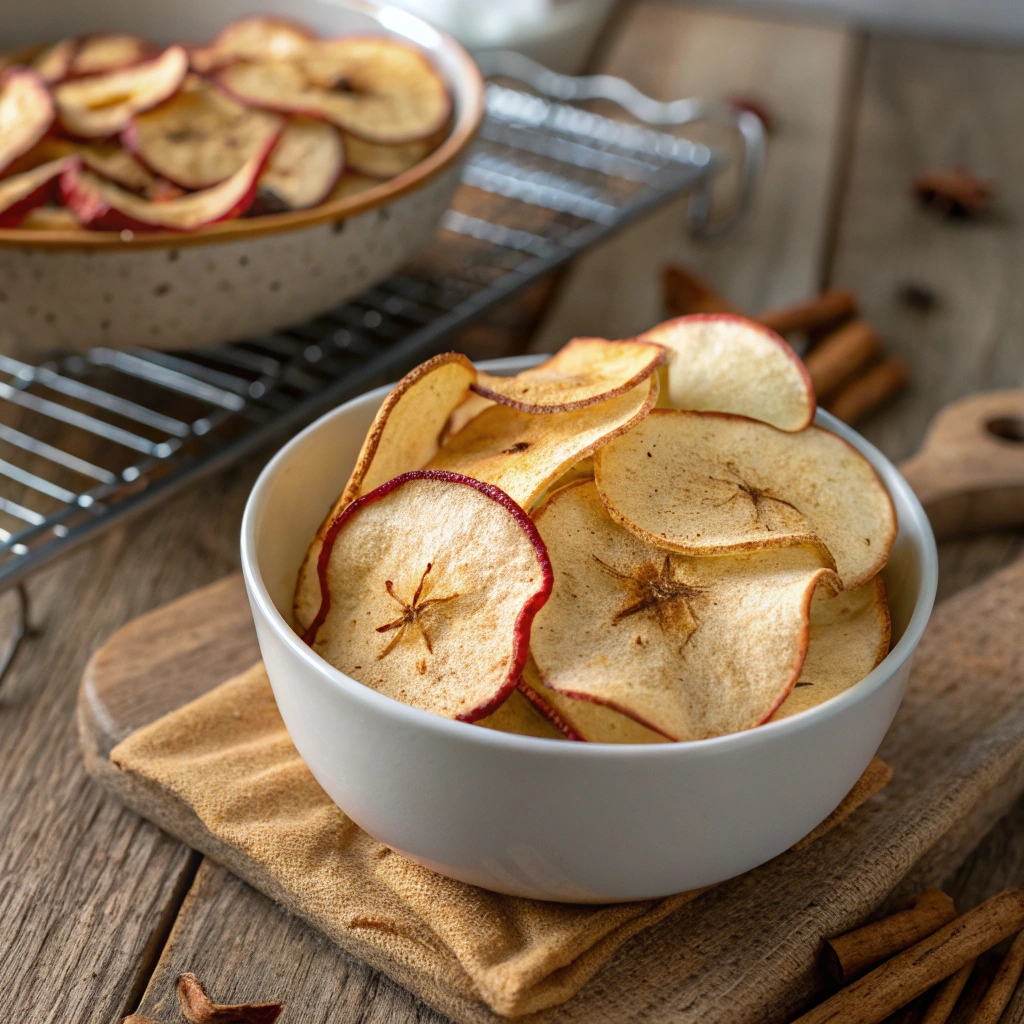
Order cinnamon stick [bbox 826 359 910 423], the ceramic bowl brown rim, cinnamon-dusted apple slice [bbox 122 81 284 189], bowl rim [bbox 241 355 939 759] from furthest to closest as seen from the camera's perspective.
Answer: cinnamon stick [bbox 826 359 910 423] → cinnamon-dusted apple slice [bbox 122 81 284 189] → the ceramic bowl brown rim → bowl rim [bbox 241 355 939 759]

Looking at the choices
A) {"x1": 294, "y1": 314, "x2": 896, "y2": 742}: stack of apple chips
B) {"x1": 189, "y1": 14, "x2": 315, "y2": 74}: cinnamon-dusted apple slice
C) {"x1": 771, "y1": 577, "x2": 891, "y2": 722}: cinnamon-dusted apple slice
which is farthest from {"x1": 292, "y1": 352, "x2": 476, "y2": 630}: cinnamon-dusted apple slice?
{"x1": 189, "y1": 14, "x2": 315, "y2": 74}: cinnamon-dusted apple slice

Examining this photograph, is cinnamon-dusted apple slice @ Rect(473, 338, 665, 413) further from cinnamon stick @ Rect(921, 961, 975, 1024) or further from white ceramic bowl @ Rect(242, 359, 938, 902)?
cinnamon stick @ Rect(921, 961, 975, 1024)

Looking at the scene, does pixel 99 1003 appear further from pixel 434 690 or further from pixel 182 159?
pixel 182 159

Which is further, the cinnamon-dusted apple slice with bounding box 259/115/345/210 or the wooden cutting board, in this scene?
the cinnamon-dusted apple slice with bounding box 259/115/345/210

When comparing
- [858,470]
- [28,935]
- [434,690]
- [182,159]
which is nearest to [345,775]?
[434,690]

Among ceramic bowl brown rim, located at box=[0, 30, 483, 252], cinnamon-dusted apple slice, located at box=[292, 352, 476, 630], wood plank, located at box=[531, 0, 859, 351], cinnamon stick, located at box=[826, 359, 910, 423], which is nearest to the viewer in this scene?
cinnamon-dusted apple slice, located at box=[292, 352, 476, 630]

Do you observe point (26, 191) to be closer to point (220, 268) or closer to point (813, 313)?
point (220, 268)
